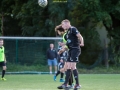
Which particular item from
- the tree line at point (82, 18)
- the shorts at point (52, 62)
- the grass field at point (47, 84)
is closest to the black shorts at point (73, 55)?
the grass field at point (47, 84)

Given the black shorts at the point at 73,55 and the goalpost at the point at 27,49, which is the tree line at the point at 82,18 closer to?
the goalpost at the point at 27,49

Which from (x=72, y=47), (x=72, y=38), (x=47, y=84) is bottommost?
(x=47, y=84)

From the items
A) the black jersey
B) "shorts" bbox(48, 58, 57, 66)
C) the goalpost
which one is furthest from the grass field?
the goalpost

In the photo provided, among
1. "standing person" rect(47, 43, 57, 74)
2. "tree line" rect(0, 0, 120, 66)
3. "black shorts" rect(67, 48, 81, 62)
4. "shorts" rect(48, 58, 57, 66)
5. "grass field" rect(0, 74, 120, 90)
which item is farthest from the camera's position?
"tree line" rect(0, 0, 120, 66)

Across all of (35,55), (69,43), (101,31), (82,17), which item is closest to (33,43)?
(35,55)

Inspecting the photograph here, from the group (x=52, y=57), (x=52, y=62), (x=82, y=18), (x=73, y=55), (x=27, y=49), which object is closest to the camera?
(x=73, y=55)

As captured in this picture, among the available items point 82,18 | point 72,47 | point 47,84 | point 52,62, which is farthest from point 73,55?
point 82,18

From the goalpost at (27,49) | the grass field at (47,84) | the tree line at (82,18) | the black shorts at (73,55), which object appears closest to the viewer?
the black shorts at (73,55)

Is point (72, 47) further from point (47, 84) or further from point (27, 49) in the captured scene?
point (27, 49)

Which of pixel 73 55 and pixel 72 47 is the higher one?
pixel 72 47

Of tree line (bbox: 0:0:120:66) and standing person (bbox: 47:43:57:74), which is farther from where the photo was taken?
tree line (bbox: 0:0:120:66)

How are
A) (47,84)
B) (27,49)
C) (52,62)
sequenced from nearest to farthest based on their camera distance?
(47,84) < (52,62) < (27,49)

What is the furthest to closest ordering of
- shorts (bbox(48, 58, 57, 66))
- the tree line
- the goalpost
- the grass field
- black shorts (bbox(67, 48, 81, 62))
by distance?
1. the tree line
2. the goalpost
3. shorts (bbox(48, 58, 57, 66))
4. the grass field
5. black shorts (bbox(67, 48, 81, 62))

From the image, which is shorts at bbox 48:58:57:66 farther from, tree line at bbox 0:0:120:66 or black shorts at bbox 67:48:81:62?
black shorts at bbox 67:48:81:62
